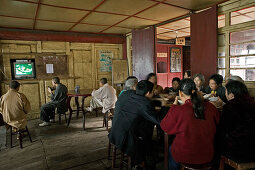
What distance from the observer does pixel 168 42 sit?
9484 millimetres

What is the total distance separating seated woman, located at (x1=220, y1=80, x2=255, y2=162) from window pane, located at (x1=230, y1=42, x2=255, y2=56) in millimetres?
2336

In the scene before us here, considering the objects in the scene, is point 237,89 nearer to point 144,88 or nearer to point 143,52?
point 144,88

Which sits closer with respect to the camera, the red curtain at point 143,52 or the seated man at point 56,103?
the seated man at point 56,103

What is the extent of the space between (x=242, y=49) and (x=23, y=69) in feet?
22.2

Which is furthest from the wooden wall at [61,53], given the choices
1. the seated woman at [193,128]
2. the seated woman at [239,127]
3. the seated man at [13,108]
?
the seated woman at [239,127]

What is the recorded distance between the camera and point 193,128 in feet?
5.31

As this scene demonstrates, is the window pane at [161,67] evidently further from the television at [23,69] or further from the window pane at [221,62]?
the television at [23,69]

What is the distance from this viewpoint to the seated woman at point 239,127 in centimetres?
174

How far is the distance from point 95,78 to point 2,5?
423 centimetres

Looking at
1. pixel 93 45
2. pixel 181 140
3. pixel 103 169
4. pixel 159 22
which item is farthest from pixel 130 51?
pixel 181 140

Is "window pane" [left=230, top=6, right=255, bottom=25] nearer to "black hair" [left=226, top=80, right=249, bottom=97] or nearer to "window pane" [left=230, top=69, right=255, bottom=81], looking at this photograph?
"window pane" [left=230, top=69, right=255, bottom=81]

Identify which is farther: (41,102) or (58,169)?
(41,102)

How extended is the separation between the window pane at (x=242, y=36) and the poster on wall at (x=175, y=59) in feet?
18.6

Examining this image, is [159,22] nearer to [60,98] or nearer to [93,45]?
[93,45]
